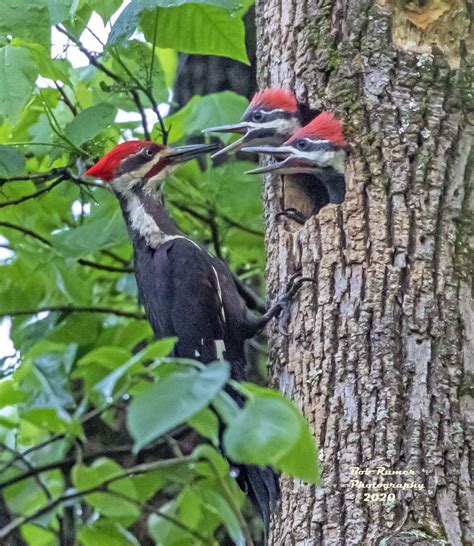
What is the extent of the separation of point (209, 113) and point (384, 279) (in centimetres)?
108

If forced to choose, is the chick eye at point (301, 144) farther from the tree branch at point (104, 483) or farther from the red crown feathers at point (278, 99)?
the tree branch at point (104, 483)

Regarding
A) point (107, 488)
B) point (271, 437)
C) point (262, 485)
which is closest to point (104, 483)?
point (107, 488)

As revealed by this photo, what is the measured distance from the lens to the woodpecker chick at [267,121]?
8.71 feet

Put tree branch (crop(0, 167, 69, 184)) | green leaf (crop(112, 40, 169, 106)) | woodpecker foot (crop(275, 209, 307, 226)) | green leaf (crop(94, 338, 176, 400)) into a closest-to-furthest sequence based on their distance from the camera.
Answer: green leaf (crop(94, 338, 176, 400)) < woodpecker foot (crop(275, 209, 307, 226)) < green leaf (crop(112, 40, 169, 106)) < tree branch (crop(0, 167, 69, 184))

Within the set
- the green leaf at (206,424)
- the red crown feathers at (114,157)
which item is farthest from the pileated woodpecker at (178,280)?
the green leaf at (206,424)

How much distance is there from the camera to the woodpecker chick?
8.71 feet

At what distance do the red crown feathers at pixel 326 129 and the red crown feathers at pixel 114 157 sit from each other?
0.75 metres

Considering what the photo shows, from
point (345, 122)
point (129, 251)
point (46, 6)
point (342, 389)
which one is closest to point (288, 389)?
point (342, 389)

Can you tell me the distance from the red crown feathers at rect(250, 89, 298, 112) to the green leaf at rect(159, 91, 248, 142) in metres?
0.37

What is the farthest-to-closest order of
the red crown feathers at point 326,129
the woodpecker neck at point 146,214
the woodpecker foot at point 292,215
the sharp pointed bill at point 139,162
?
the woodpecker neck at point 146,214 < the sharp pointed bill at point 139,162 < the woodpecker foot at point 292,215 < the red crown feathers at point 326,129

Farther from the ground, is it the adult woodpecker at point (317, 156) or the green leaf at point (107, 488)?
the adult woodpecker at point (317, 156)

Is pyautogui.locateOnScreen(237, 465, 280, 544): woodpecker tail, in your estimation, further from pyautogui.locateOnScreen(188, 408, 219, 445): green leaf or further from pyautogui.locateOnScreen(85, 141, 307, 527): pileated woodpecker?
pyautogui.locateOnScreen(188, 408, 219, 445): green leaf

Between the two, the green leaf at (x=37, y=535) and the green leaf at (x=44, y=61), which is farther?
the green leaf at (x=37, y=535)

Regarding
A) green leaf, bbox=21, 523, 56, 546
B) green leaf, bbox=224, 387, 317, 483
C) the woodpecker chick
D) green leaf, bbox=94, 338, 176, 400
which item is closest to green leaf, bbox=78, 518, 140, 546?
green leaf, bbox=21, 523, 56, 546
